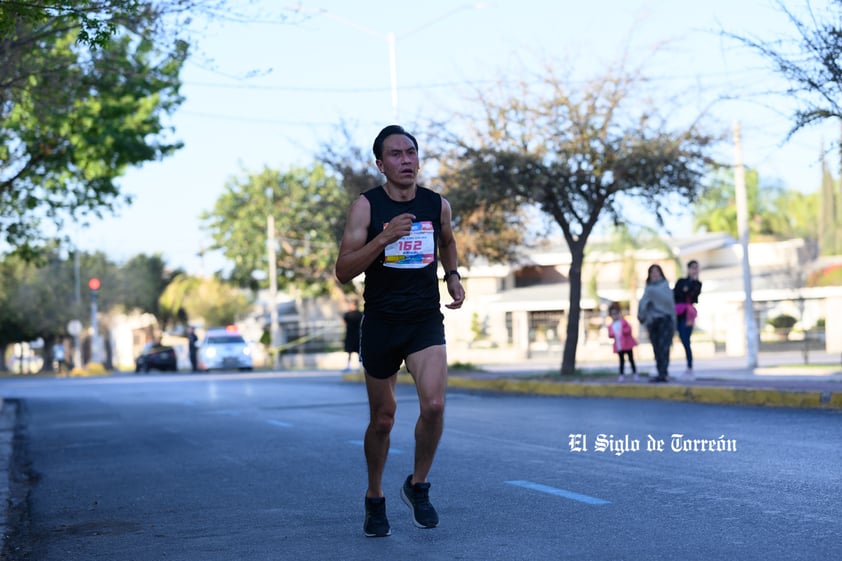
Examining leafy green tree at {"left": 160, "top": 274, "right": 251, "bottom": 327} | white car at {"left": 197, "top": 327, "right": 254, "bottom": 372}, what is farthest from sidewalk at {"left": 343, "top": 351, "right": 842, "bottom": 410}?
leafy green tree at {"left": 160, "top": 274, "right": 251, "bottom": 327}

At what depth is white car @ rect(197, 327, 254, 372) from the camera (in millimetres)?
47000

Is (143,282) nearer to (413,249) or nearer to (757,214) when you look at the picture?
(757,214)

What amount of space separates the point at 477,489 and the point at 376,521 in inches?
70.7

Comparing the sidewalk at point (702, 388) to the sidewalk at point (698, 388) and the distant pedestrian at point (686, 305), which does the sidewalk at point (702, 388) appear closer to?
the sidewalk at point (698, 388)

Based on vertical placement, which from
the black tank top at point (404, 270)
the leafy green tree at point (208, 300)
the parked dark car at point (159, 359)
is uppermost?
the leafy green tree at point (208, 300)

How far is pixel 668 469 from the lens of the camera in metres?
8.75

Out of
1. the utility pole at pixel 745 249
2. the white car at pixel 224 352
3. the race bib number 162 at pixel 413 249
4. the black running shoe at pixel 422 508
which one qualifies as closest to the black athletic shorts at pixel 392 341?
the race bib number 162 at pixel 413 249

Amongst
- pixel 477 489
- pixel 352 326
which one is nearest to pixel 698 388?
pixel 477 489

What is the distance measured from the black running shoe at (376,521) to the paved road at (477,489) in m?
0.08

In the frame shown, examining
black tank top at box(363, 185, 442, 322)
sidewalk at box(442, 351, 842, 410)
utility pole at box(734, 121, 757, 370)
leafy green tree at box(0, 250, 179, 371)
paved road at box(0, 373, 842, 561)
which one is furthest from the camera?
leafy green tree at box(0, 250, 179, 371)

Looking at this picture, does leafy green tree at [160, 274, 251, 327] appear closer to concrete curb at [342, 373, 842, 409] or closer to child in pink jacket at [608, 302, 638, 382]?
concrete curb at [342, 373, 842, 409]

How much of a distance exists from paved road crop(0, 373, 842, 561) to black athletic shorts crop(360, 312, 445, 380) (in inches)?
35.1

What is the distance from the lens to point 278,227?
62.5 m

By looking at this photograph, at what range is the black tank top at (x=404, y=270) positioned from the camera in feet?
20.6
